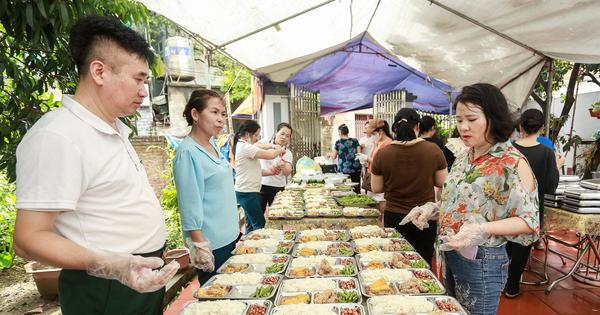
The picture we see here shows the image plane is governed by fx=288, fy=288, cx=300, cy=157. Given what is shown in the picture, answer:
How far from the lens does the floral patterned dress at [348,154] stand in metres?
6.31

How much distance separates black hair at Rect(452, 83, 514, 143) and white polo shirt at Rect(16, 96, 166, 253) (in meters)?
1.78

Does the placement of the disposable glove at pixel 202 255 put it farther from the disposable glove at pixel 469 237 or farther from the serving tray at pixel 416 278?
the disposable glove at pixel 469 237

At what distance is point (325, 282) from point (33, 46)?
2.30 meters

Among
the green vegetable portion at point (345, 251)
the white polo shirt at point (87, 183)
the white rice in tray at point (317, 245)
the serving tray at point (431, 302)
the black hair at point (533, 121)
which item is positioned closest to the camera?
the white polo shirt at point (87, 183)

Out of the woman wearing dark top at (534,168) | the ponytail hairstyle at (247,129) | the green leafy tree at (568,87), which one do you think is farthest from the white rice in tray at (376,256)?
the green leafy tree at (568,87)

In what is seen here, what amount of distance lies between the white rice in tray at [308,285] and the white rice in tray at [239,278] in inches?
7.7

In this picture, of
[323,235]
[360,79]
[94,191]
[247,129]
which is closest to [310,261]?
[323,235]

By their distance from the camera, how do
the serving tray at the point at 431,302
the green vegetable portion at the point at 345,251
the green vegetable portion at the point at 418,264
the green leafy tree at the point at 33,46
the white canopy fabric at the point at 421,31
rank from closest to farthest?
the green leafy tree at the point at 33,46, the serving tray at the point at 431,302, the green vegetable portion at the point at 418,264, the green vegetable portion at the point at 345,251, the white canopy fabric at the point at 421,31

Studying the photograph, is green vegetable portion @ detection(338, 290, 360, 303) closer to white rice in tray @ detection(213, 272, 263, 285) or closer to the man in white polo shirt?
white rice in tray @ detection(213, 272, 263, 285)

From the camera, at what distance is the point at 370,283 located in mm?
1778

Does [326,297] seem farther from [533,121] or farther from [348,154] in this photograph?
Answer: [348,154]

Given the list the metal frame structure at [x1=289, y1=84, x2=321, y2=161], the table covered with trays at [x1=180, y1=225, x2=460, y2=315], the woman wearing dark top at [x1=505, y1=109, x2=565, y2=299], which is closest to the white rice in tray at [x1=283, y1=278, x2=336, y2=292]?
the table covered with trays at [x1=180, y1=225, x2=460, y2=315]

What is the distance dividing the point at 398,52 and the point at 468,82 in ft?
4.34

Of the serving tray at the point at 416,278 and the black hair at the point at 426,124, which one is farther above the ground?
the black hair at the point at 426,124
